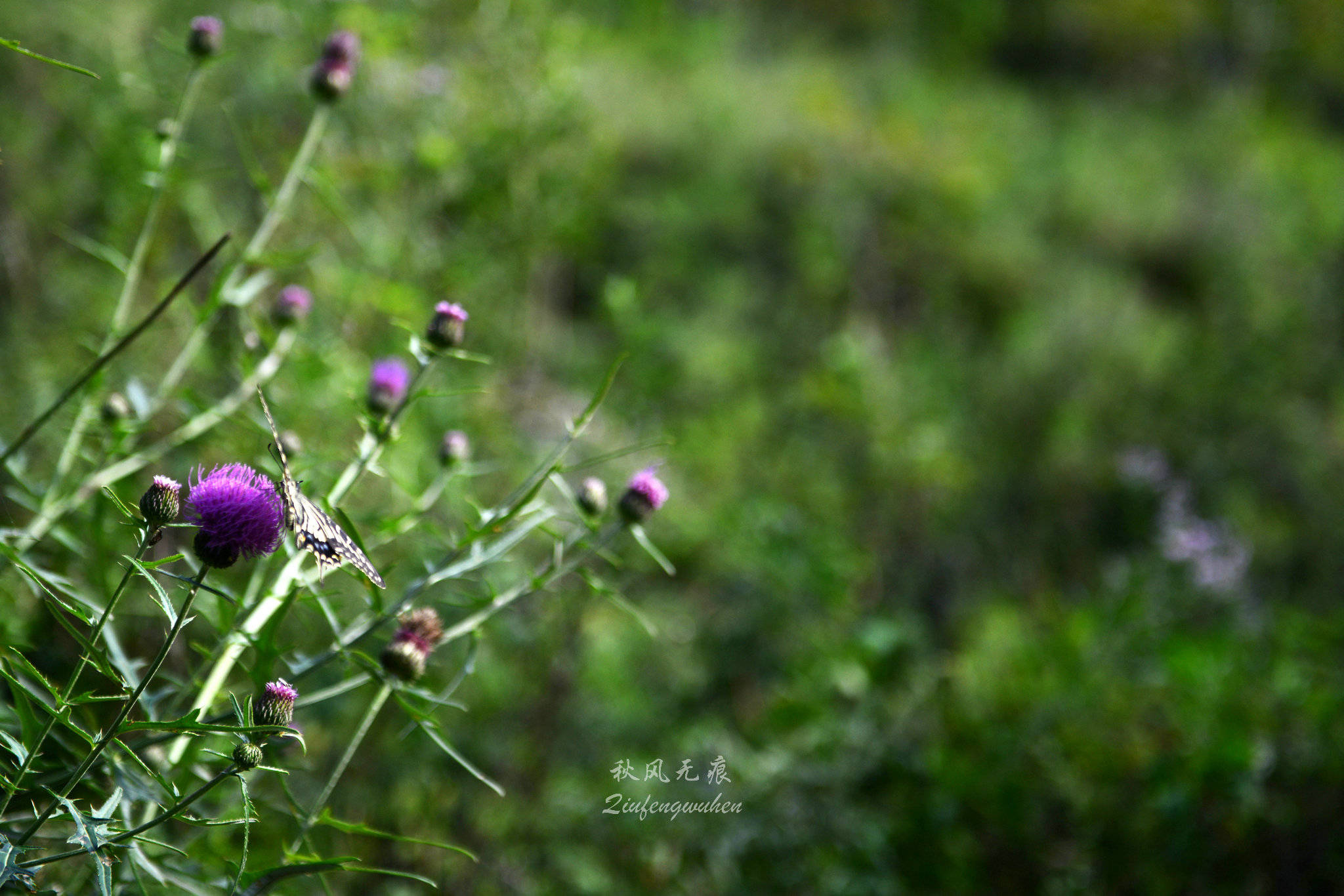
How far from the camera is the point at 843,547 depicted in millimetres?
2160

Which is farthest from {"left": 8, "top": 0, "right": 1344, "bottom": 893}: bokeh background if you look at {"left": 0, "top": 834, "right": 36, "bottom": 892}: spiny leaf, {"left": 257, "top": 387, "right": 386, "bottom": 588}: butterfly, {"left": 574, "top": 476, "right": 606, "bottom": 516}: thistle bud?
{"left": 0, "top": 834, "right": 36, "bottom": 892}: spiny leaf

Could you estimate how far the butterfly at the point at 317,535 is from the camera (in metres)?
0.70

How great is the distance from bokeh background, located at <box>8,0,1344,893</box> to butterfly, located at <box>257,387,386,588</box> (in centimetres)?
27

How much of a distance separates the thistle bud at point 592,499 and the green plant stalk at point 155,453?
0.41 metres

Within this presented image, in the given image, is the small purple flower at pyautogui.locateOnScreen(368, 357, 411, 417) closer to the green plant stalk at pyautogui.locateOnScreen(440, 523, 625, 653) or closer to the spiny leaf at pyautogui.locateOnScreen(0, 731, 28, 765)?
the green plant stalk at pyautogui.locateOnScreen(440, 523, 625, 653)

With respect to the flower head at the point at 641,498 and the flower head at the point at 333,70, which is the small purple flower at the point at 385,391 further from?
the flower head at the point at 333,70

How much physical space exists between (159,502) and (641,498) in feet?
1.63

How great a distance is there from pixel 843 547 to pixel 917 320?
13.1 feet

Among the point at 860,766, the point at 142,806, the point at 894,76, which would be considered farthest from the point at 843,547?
the point at 894,76

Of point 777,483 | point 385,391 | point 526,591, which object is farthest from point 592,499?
point 777,483

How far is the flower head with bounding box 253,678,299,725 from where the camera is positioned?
2.29ft

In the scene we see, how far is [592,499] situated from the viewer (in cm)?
105

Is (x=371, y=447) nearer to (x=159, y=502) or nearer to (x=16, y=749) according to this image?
(x=159, y=502)

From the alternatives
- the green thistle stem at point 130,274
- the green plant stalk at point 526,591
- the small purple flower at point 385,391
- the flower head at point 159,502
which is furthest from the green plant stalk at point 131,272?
the green plant stalk at point 526,591
